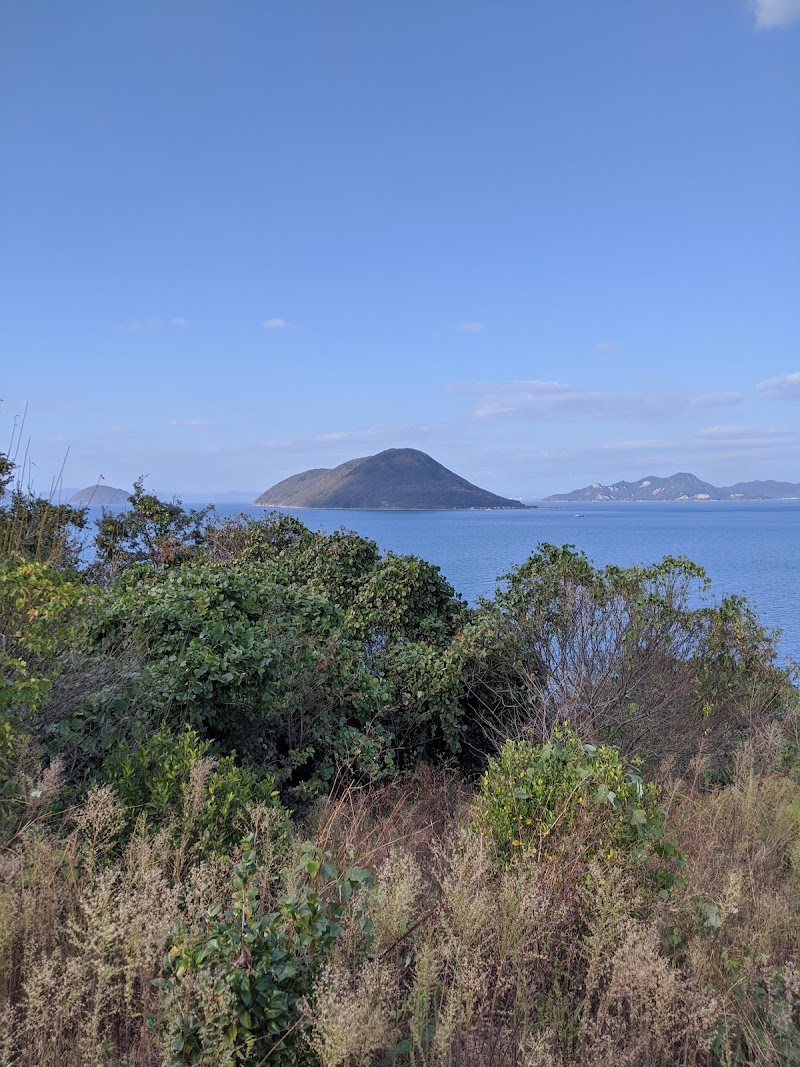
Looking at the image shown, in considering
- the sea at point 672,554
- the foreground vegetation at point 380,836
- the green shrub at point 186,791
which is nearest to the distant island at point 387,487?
the sea at point 672,554

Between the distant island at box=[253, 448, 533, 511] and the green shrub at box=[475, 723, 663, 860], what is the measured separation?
112166 millimetres

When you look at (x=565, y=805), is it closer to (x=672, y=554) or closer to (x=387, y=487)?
(x=672, y=554)

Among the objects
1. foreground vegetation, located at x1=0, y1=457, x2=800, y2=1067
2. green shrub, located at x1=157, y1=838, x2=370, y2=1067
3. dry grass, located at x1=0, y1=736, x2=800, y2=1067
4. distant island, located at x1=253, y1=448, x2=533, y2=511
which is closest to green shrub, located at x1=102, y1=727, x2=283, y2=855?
foreground vegetation, located at x1=0, y1=457, x2=800, y2=1067

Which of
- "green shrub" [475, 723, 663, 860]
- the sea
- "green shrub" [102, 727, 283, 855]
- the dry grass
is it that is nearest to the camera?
the dry grass

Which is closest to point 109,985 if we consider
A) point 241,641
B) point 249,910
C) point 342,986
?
point 249,910

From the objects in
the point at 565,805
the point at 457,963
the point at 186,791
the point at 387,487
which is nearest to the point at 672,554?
the point at 565,805

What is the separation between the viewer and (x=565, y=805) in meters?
3.44

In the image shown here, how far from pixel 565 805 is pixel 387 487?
117756mm

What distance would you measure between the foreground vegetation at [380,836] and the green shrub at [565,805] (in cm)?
2

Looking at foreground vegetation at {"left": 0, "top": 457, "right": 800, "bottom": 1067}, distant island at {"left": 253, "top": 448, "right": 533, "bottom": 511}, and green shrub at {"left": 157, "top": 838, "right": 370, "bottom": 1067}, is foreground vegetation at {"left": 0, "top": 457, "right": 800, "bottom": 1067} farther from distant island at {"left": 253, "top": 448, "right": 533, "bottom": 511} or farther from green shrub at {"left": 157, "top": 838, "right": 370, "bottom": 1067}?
distant island at {"left": 253, "top": 448, "right": 533, "bottom": 511}

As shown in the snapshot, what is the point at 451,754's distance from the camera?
8227 mm

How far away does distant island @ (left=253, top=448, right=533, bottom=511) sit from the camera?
11931 centimetres

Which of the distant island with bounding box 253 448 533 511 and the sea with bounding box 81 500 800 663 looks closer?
the sea with bounding box 81 500 800 663

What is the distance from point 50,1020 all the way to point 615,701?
6.12 m
